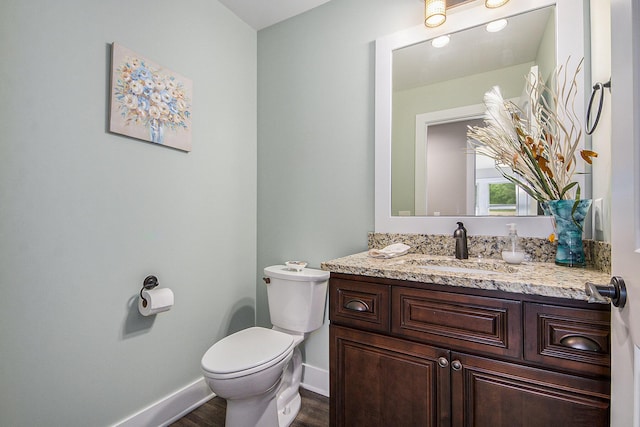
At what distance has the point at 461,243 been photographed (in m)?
1.40

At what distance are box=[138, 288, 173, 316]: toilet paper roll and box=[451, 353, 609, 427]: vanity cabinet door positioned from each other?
129 centimetres

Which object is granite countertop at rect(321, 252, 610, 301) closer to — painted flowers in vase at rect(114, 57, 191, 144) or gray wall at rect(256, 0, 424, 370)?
gray wall at rect(256, 0, 424, 370)

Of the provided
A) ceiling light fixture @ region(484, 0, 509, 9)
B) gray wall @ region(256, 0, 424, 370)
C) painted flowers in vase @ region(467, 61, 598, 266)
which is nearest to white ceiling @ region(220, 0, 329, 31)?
gray wall @ region(256, 0, 424, 370)

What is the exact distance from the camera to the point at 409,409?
1075 mm

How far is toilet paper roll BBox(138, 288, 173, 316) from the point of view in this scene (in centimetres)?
142

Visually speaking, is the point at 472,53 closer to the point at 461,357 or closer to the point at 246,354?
the point at 461,357

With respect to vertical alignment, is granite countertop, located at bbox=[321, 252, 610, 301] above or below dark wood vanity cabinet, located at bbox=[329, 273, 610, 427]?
above

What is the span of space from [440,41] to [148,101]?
1.57m

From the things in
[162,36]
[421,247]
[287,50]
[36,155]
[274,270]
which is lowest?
[274,270]

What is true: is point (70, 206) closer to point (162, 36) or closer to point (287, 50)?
point (162, 36)

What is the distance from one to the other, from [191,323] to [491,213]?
5.80 feet

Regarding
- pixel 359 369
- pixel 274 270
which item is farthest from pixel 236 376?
pixel 274 270

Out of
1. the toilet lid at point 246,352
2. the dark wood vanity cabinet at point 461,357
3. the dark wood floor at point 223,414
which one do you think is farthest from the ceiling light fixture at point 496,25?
the dark wood floor at point 223,414

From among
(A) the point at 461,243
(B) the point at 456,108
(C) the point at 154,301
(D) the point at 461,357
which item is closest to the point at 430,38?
(B) the point at 456,108
